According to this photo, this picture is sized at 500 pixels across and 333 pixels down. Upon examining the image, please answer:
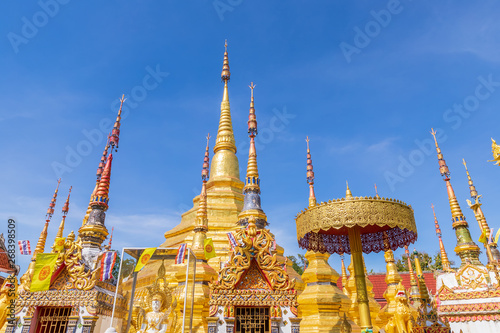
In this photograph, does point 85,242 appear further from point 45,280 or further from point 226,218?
point 226,218

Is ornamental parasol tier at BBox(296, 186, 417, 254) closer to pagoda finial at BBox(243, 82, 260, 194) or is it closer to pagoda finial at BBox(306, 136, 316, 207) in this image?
pagoda finial at BBox(243, 82, 260, 194)

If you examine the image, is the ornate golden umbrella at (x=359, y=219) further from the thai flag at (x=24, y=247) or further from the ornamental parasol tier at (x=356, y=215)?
the thai flag at (x=24, y=247)

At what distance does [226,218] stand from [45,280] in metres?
11.8

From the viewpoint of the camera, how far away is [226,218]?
21.2 meters

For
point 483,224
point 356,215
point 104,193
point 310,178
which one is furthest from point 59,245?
point 483,224

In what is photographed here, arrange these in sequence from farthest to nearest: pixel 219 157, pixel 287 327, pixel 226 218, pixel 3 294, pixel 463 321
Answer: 1. pixel 219 157
2. pixel 226 218
3. pixel 463 321
4. pixel 3 294
5. pixel 287 327

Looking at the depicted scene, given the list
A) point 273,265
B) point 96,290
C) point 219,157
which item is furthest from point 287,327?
point 219,157

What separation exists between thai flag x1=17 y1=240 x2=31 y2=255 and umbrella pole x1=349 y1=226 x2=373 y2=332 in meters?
10.6

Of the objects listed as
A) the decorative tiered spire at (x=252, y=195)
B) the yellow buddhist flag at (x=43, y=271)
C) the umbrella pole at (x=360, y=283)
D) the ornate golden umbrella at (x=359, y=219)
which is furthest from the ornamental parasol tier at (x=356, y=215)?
the yellow buddhist flag at (x=43, y=271)

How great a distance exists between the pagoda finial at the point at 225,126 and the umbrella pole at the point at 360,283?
1665 centimetres

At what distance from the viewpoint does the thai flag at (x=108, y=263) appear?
35.0 feet

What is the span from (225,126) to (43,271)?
17.9 meters

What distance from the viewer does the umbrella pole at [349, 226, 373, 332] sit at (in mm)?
9195

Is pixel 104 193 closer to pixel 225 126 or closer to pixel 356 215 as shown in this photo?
pixel 356 215
